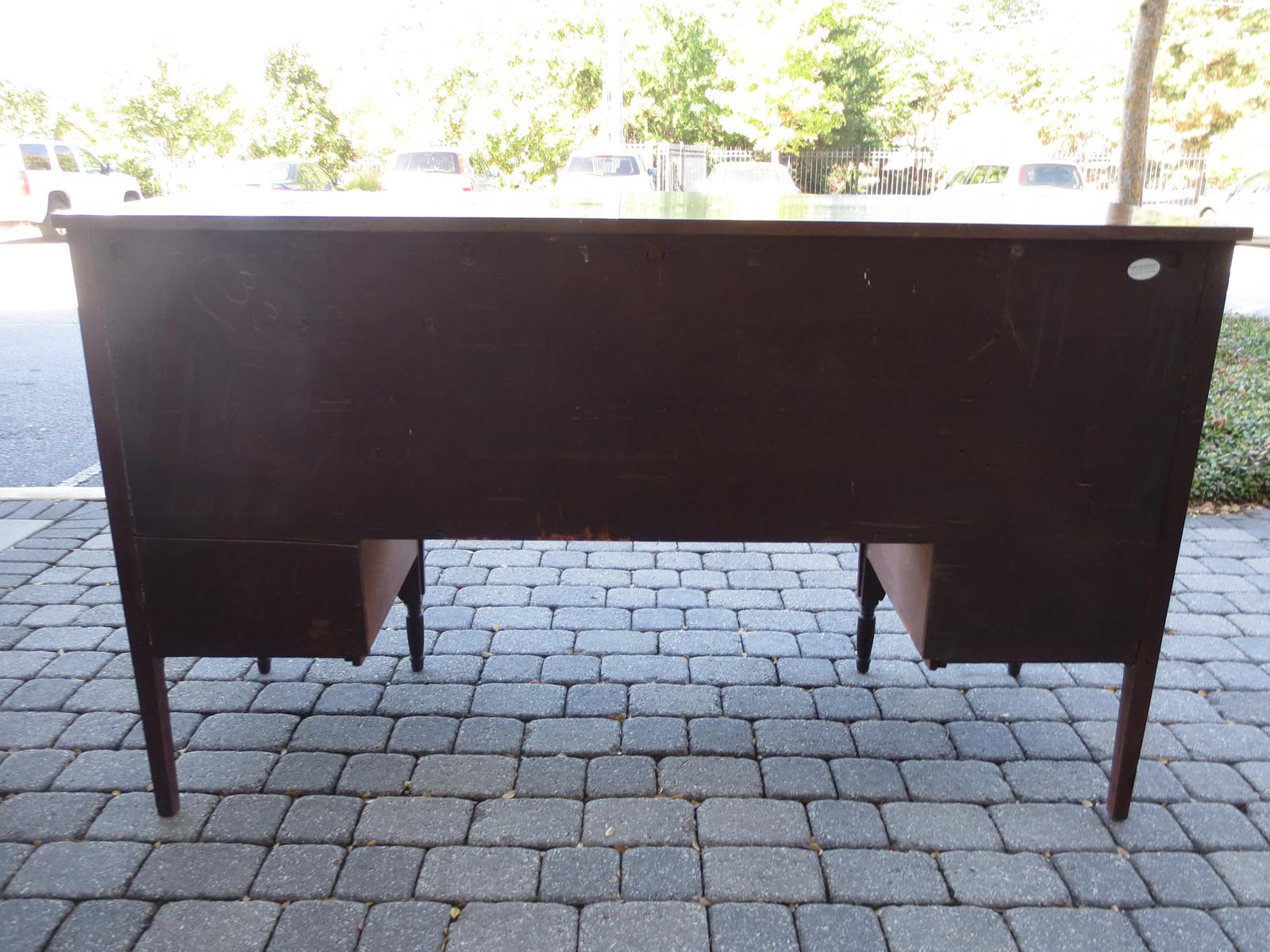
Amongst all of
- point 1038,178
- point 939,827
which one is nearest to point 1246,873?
point 939,827

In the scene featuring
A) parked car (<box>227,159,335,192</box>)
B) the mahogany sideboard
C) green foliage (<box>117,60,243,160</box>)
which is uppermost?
green foliage (<box>117,60,243,160</box>)

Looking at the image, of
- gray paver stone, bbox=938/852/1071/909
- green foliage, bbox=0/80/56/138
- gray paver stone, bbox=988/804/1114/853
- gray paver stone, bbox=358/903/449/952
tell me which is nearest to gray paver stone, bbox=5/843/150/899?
gray paver stone, bbox=358/903/449/952

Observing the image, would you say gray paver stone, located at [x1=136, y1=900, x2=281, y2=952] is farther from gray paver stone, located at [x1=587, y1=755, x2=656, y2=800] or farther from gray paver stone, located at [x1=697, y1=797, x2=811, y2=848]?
gray paver stone, located at [x1=697, y1=797, x2=811, y2=848]

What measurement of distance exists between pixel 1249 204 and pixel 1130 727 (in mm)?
19717

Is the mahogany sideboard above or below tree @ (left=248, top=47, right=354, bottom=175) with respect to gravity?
below

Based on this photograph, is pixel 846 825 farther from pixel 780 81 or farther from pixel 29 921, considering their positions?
pixel 780 81

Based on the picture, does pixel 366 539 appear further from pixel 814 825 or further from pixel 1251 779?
pixel 1251 779

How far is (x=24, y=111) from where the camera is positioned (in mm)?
30859

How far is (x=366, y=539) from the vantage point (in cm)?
228

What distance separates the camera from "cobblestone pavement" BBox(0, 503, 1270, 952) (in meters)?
2.13

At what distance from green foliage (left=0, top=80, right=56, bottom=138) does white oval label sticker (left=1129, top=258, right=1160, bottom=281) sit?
35.9 metres

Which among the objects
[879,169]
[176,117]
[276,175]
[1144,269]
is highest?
[176,117]

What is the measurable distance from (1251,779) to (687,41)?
30478 millimetres

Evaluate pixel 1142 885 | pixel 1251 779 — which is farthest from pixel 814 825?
pixel 1251 779
